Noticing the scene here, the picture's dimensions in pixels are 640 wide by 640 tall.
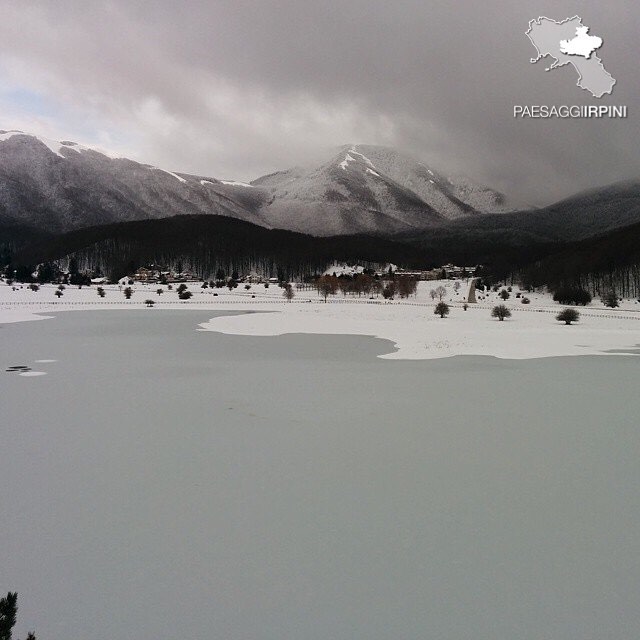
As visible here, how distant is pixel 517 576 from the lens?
6844 millimetres

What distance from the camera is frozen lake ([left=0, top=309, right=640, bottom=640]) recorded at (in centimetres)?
620

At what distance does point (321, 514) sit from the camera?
340 inches

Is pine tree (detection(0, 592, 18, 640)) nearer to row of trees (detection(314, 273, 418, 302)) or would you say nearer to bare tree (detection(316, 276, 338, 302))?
bare tree (detection(316, 276, 338, 302))

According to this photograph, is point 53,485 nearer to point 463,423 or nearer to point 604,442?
point 463,423

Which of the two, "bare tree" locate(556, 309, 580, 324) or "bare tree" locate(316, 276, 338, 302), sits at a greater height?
"bare tree" locate(316, 276, 338, 302)

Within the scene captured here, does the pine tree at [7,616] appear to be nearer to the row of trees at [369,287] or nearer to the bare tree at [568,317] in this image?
the bare tree at [568,317]

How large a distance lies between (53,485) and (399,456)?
6760mm

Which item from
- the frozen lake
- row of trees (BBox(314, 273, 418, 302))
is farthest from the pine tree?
row of trees (BBox(314, 273, 418, 302))

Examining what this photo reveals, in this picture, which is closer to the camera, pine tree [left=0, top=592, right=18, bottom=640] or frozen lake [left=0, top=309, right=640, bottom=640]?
pine tree [left=0, top=592, right=18, bottom=640]

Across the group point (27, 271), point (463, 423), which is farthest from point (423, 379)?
point (27, 271)

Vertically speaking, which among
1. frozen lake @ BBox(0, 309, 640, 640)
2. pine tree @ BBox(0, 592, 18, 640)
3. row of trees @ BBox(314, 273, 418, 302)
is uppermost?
row of trees @ BBox(314, 273, 418, 302)

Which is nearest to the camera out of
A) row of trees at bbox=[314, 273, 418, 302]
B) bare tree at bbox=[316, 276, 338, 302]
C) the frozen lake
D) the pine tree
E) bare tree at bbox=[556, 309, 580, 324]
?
the pine tree

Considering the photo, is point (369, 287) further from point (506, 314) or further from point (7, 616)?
point (7, 616)

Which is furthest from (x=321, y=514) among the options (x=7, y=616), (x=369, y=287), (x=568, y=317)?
(x=369, y=287)
